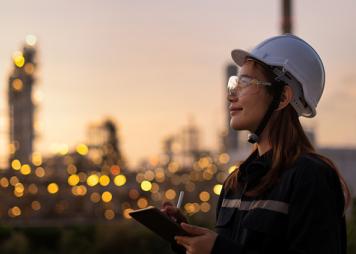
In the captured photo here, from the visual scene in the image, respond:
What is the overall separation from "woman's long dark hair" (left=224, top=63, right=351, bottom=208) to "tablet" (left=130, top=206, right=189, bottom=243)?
0.32m

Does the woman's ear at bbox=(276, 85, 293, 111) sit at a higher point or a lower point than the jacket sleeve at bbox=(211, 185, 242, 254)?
higher

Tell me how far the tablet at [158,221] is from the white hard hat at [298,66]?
0.70 metres

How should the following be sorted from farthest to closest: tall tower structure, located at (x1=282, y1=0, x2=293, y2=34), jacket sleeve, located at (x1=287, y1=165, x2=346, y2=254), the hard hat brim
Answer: tall tower structure, located at (x1=282, y1=0, x2=293, y2=34) → the hard hat brim → jacket sleeve, located at (x1=287, y1=165, x2=346, y2=254)

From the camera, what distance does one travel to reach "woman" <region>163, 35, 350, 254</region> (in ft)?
9.57

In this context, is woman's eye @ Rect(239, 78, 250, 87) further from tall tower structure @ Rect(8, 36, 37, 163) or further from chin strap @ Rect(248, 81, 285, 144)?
tall tower structure @ Rect(8, 36, 37, 163)

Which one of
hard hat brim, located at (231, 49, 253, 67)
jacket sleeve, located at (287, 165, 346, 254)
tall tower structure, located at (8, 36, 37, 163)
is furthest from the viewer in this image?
tall tower structure, located at (8, 36, 37, 163)

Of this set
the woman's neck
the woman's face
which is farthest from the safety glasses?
the woman's neck

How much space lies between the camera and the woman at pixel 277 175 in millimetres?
2916

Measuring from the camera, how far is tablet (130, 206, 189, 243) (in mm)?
2963

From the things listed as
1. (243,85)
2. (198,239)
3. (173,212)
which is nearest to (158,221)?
(198,239)

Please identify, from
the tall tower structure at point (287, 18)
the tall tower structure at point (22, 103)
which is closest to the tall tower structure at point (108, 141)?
the tall tower structure at point (22, 103)

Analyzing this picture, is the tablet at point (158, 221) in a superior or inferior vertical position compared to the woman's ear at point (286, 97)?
inferior

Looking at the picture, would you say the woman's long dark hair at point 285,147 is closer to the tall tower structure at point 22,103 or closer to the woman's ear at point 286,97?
the woman's ear at point 286,97

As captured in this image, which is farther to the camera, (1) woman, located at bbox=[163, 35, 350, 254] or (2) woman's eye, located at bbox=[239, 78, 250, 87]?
(2) woman's eye, located at bbox=[239, 78, 250, 87]
